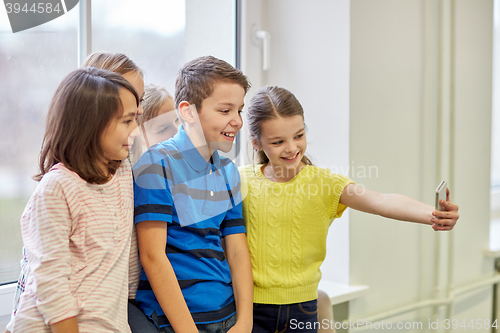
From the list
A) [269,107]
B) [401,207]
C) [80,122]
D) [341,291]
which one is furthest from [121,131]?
[341,291]

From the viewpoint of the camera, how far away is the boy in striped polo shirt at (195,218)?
855mm

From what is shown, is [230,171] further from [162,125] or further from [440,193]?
[440,193]

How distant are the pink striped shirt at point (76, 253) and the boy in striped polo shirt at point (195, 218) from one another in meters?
0.06

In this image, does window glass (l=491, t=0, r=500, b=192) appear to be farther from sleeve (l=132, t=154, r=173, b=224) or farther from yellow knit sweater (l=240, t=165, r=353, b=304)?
sleeve (l=132, t=154, r=173, b=224)

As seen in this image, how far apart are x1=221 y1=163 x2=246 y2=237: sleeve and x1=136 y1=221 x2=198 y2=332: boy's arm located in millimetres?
209

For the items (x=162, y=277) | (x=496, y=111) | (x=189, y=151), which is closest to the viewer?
(x=162, y=277)

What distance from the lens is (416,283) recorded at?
1680mm

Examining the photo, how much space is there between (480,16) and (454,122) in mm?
533

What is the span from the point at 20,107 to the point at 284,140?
26.9 inches

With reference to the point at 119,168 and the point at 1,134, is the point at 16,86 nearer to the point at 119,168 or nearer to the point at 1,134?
the point at 1,134

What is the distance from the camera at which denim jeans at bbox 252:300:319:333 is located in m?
1.06

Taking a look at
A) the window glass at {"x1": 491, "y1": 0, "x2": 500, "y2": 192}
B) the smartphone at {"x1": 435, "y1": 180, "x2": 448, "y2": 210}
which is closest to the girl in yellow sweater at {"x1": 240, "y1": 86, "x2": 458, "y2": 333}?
the smartphone at {"x1": 435, "y1": 180, "x2": 448, "y2": 210}

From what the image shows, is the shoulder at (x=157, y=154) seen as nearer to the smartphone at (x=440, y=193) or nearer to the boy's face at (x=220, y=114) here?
the boy's face at (x=220, y=114)

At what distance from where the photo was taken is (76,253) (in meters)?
0.75
